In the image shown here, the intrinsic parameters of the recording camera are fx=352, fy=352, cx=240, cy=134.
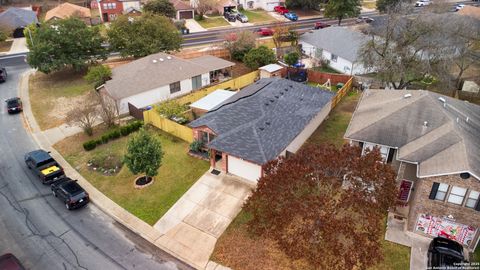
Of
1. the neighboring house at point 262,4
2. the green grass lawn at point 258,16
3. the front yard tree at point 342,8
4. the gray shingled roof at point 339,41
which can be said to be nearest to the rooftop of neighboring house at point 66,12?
the green grass lawn at point 258,16

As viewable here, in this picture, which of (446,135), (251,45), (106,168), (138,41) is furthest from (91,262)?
(251,45)

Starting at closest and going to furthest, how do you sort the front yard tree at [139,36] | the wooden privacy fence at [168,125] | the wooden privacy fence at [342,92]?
the wooden privacy fence at [168,125]
the wooden privacy fence at [342,92]
the front yard tree at [139,36]

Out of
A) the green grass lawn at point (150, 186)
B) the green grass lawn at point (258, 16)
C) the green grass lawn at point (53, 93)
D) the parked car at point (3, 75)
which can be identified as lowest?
the green grass lawn at point (150, 186)

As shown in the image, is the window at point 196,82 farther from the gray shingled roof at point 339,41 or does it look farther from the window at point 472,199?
the window at point 472,199

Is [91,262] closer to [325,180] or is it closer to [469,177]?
[325,180]

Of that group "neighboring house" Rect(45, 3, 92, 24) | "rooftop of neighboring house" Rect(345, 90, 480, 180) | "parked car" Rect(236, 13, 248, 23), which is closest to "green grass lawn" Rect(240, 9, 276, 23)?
"parked car" Rect(236, 13, 248, 23)

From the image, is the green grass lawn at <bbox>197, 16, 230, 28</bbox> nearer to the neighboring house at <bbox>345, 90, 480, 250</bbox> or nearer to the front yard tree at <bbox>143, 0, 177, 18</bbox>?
the front yard tree at <bbox>143, 0, 177, 18</bbox>

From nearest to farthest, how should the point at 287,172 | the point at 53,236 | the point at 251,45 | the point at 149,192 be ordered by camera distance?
the point at 287,172, the point at 53,236, the point at 149,192, the point at 251,45

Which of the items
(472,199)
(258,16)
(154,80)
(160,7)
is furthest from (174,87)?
(258,16)
